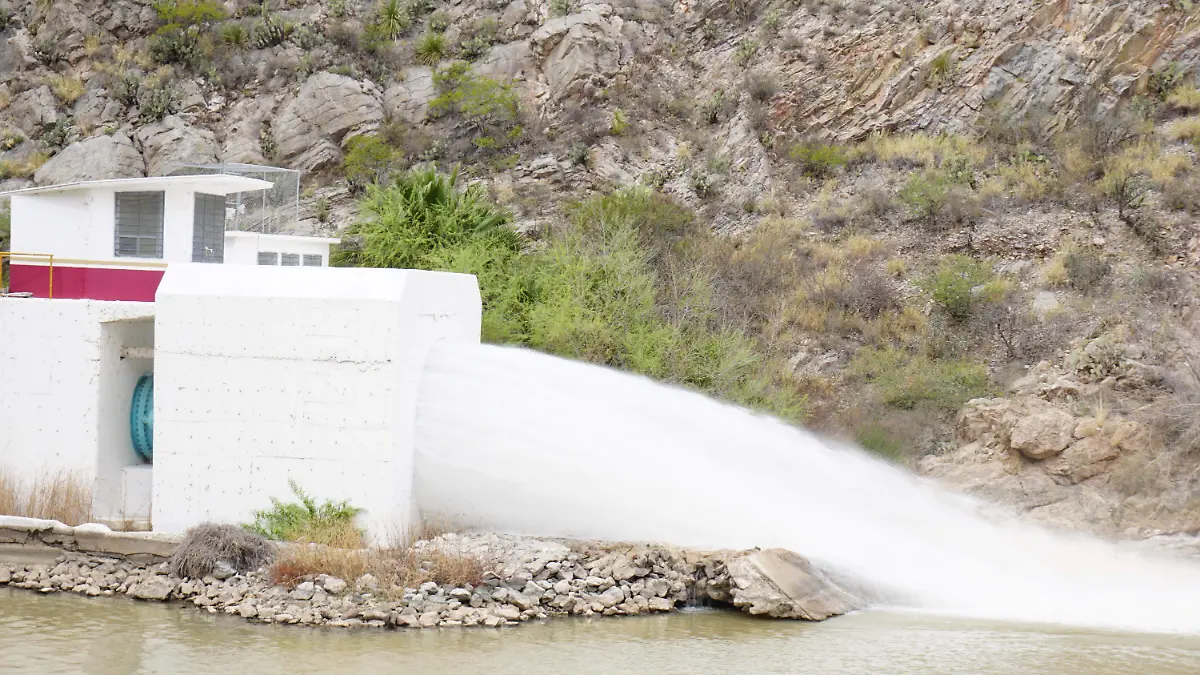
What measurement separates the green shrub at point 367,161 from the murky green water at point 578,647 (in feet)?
70.7

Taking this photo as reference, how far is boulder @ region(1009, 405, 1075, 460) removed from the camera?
16578 millimetres

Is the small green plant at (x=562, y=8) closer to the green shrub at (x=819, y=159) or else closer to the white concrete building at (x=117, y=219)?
the green shrub at (x=819, y=159)

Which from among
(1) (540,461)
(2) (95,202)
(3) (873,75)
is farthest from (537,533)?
(3) (873,75)

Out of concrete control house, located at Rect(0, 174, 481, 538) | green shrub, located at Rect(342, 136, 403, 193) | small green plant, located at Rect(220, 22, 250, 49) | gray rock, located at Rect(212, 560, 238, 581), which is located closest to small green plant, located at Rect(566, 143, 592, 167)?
green shrub, located at Rect(342, 136, 403, 193)

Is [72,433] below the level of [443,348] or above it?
below

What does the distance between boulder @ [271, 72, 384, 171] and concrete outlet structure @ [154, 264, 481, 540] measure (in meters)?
20.7

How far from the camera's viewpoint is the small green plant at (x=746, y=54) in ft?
113

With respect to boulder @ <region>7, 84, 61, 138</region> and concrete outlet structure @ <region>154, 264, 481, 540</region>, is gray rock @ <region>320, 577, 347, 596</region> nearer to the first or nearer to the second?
concrete outlet structure @ <region>154, 264, 481, 540</region>

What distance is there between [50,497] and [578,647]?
296 inches

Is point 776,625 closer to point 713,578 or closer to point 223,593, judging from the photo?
point 713,578

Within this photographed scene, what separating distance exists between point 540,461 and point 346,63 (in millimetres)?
25816

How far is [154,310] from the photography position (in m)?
13.6

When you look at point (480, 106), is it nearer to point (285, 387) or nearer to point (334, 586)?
point (285, 387)

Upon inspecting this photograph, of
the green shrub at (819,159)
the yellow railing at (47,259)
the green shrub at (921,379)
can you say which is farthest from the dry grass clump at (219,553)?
the green shrub at (819,159)
